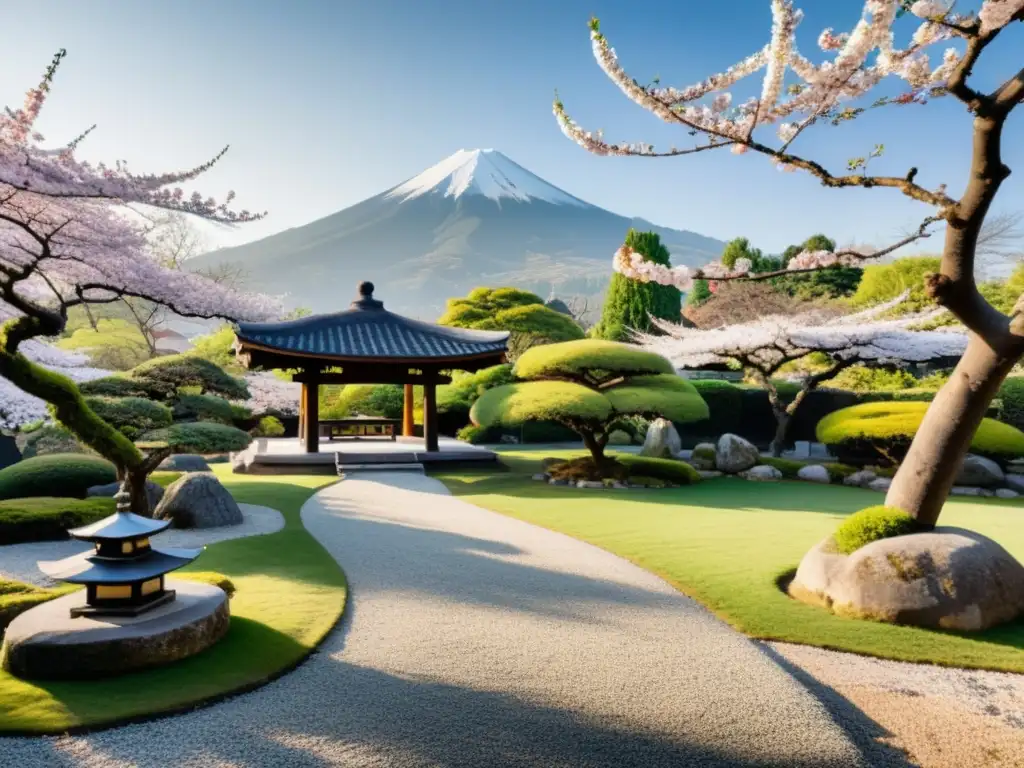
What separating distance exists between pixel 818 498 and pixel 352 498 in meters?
7.75

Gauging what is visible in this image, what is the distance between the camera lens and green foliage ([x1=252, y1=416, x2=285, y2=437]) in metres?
22.1

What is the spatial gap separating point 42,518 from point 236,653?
16.8ft

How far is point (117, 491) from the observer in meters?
9.34

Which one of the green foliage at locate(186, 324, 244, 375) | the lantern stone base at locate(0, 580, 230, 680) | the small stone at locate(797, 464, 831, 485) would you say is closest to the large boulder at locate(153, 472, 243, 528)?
the lantern stone base at locate(0, 580, 230, 680)

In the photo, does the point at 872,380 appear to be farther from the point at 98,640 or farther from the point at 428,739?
the point at 98,640

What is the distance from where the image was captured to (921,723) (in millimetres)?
3643

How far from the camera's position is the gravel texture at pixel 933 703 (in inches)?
134

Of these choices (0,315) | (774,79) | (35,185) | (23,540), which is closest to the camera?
(774,79)

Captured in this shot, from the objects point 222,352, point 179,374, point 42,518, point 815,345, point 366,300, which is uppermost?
point 366,300

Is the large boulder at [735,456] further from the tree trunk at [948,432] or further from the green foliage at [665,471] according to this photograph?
the tree trunk at [948,432]

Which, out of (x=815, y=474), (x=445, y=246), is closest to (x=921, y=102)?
(x=815, y=474)

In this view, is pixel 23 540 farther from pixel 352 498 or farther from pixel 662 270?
pixel 662 270

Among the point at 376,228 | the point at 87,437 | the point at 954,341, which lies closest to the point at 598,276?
→ the point at 376,228

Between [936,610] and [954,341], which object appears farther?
[954,341]
